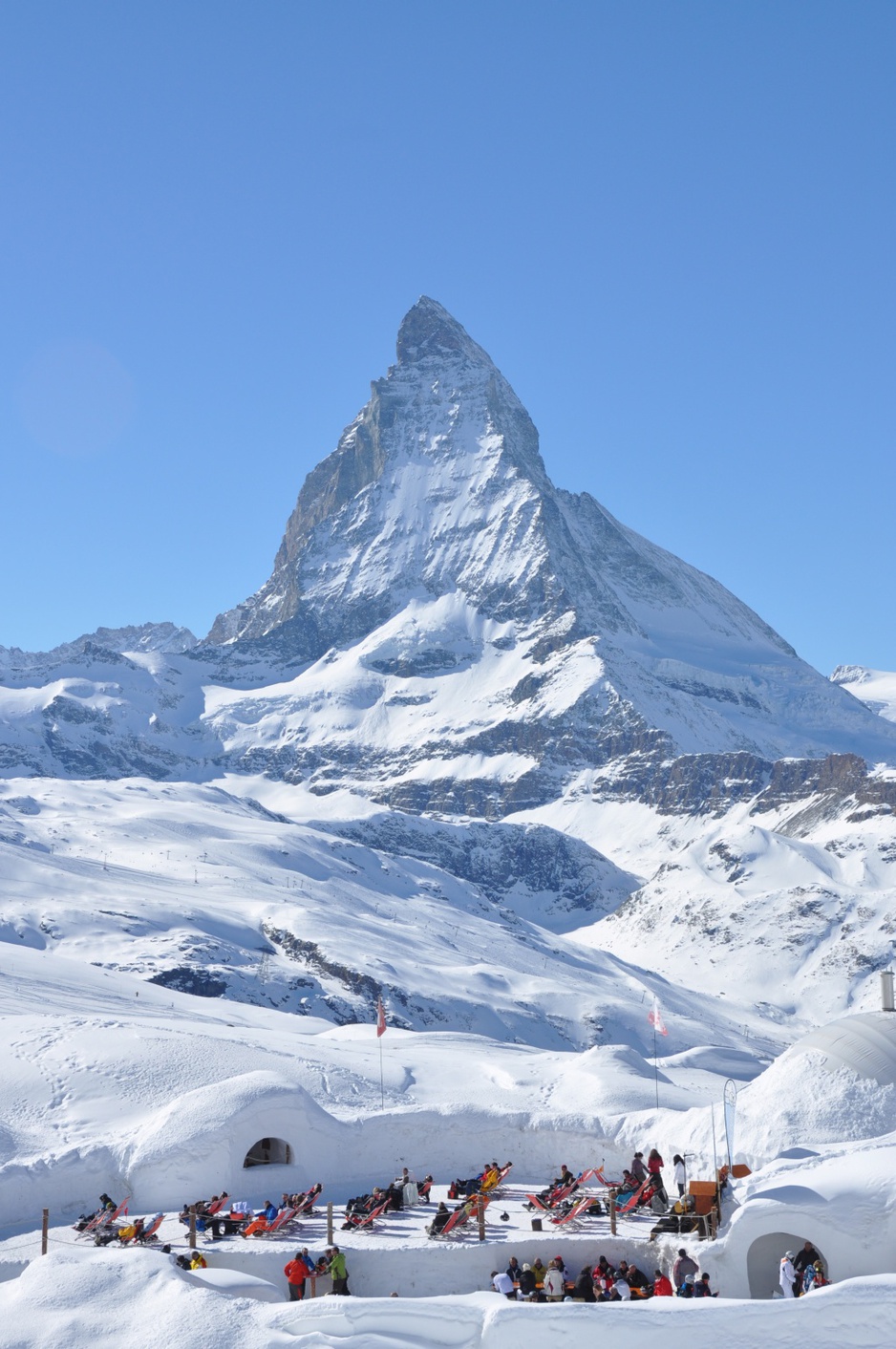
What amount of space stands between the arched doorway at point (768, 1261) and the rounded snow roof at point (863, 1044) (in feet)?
26.0

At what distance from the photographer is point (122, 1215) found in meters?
39.4

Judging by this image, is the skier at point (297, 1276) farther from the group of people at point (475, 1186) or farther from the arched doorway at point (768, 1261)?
the arched doorway at point (768, 1261)

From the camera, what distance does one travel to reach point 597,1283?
32812mm

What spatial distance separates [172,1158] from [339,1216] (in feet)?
16.0

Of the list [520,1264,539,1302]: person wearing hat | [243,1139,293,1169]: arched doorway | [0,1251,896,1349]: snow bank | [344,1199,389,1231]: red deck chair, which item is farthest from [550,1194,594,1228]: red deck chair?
[243,1139,293,1169]: arched doorway

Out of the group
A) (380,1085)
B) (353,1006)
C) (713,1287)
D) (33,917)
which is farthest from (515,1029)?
(713,1287)

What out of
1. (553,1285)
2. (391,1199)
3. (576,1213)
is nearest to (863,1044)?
(576,1213)

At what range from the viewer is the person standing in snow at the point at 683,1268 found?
108 feet

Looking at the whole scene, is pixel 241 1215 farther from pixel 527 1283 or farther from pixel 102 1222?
pixel 527 1283

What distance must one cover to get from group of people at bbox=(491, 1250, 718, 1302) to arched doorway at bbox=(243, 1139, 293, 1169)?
32.7 ft

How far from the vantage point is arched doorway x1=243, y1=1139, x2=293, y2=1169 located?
42.4 meters

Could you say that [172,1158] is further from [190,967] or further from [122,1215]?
[190,967]

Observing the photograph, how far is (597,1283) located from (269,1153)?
13047 mm

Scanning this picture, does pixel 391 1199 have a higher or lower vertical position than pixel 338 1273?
higher
